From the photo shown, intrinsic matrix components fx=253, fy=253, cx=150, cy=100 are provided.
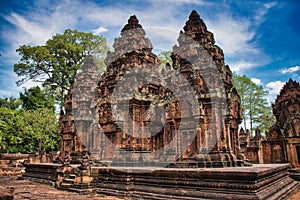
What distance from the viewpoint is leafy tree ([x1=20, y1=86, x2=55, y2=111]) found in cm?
2889

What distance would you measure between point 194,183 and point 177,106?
136 inches

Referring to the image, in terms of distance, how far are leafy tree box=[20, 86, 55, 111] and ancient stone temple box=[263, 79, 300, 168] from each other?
23.4 m

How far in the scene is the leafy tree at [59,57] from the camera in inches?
963

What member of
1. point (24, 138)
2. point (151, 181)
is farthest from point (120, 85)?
point (24, 138)

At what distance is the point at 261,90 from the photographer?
83.7 ft

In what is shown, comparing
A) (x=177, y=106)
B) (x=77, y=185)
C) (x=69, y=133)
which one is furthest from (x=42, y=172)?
(x=177, y=106)

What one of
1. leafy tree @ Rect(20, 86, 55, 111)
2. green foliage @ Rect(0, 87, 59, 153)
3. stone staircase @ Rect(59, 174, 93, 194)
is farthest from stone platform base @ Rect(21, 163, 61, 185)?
leafy tree @ Rect(20, 86, 55, 111)

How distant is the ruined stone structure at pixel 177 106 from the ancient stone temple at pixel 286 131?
194 inches

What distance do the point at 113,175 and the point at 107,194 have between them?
653 millimetres

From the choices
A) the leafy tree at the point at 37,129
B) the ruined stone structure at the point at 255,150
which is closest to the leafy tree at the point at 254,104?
the ruined stone structure at the point at 255,150

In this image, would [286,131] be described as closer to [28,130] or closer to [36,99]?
[28,130]

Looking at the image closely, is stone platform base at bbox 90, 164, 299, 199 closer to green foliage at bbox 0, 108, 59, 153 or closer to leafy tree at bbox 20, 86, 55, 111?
green foliage at bbox 0, 108, 59, 153

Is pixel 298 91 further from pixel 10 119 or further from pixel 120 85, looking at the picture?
pixel 10 119

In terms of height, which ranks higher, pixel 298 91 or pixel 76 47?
pixel 76 47
